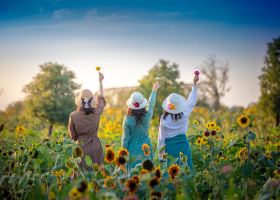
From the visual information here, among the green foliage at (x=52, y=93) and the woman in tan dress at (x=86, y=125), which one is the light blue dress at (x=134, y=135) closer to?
the woman in tan dress at (x=86, y=125)

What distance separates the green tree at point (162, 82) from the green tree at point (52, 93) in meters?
3.16

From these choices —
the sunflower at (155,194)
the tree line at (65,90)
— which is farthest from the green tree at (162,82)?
the sunflower at (155,194)

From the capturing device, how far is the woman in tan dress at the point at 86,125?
463cm

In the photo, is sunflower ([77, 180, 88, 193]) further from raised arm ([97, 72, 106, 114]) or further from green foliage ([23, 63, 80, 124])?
green foliage ([23, 63, 80, 124])

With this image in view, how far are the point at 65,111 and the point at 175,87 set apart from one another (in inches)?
213

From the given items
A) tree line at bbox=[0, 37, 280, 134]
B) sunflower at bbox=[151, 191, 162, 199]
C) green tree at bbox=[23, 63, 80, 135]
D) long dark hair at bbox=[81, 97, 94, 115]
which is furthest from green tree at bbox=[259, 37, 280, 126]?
sunflower at bbox=[151, 191, 162, 199]

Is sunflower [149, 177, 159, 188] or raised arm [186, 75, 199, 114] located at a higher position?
raised arm [186, 75, 199, 114]

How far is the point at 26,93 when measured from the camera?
46.8 feet

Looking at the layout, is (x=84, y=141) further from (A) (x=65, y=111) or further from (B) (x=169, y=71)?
(B) (x=169, y=71)

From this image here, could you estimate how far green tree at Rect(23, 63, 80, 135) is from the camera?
1352 centimetres

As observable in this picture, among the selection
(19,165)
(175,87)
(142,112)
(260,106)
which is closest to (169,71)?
(175,87)

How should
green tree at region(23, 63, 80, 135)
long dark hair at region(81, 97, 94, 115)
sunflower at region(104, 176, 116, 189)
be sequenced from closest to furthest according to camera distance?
sunflower at region(104, 176, 116, 189) < long dark hair at region(81, 97, 94, 115) < green tree at region(23, 63, 80, 135)

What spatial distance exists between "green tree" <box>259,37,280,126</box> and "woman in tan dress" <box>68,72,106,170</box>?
42.9 ft

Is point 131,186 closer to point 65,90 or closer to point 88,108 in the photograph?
point 88,108
